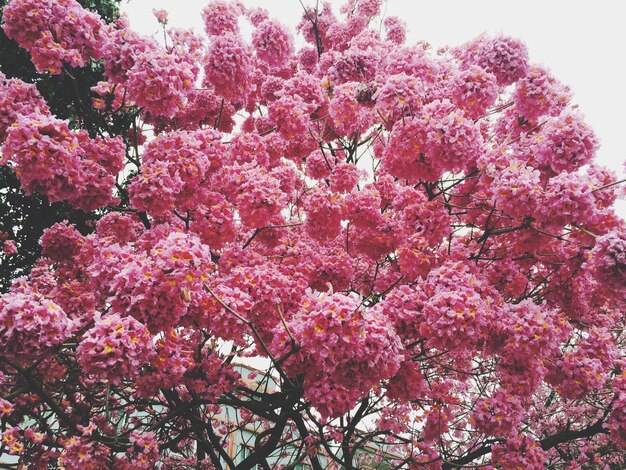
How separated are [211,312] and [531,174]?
3271 millimetres

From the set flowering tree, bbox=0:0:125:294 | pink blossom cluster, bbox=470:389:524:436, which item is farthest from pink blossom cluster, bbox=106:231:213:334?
flowering tree, bbox=0:0:125:294

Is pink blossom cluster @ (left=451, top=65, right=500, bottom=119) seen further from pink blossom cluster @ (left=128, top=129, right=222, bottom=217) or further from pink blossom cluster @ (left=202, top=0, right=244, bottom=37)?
pink blossom cluster @ (left=202, top=0, right=244, bottom=37)

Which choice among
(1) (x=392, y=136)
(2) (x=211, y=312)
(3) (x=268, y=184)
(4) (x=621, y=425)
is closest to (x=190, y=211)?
(3) (x=268, y=184)

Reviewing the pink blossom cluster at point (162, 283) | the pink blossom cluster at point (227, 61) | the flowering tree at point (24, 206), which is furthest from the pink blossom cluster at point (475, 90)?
the flowering tree at point (24, 206)

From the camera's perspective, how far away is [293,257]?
486 cm

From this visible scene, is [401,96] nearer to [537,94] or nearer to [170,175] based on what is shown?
[537,94]

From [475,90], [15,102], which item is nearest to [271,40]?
[475,90]

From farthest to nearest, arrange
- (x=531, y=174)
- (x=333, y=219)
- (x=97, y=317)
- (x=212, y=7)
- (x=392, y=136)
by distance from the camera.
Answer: (x=212, y=7) → (x=333, y=219) → (x=392, y=136) → (x=531, y=174) → (x=97, y=317)

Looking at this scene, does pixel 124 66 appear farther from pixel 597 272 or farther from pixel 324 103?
pixel 597 272

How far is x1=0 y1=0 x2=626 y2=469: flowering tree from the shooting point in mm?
3094

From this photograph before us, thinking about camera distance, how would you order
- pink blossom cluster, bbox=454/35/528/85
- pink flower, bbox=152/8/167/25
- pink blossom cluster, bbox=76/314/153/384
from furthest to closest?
1. pink blossom cluster, bbox=454/35/528/85
2. pink flower, bbox=152/8/167/25
3. pink blossom cluster, bbox=76/314/153/384

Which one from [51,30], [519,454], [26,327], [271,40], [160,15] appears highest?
[271,40]

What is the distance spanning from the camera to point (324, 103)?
273 inches

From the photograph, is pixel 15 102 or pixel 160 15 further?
pixel 160 15
